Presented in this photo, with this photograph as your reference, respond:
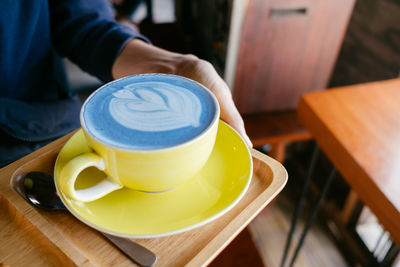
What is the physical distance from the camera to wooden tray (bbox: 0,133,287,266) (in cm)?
41

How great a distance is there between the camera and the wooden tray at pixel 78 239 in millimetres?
410

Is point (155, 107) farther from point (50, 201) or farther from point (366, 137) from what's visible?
point (366, 137)

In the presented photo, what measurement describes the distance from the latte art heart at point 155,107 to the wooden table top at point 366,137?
1.33ft

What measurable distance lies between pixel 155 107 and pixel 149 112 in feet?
0.04

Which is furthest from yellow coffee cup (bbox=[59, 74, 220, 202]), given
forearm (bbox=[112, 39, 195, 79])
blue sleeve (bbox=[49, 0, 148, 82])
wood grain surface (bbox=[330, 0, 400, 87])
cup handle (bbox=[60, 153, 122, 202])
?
wood grain surface (bbox=[330, 0, 400, 87])

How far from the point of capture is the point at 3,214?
0.47 metres

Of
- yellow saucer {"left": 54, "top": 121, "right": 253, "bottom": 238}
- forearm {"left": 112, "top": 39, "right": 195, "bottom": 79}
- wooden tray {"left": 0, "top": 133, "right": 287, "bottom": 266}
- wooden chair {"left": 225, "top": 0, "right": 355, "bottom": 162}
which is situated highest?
forearm {"left": 112, "top": 39, "right": 195, "bottom": 79}

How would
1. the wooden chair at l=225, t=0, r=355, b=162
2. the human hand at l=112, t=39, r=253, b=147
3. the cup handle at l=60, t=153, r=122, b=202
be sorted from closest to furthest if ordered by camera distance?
the cup handle at l=60, t=153, r=122, b=202, the human hand at l=112, t=39, r=253, b=147, the wooden chair at l=225, t=0, r=355, b=162

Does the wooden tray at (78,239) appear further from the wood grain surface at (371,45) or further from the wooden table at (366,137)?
the wood grain surface at (371,45)

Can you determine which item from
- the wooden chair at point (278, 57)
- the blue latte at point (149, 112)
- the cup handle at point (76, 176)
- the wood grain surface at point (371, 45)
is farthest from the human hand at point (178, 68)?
the wood grain surface at point (371, 45)

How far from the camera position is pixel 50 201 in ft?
1.50

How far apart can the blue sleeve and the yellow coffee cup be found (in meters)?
0.33

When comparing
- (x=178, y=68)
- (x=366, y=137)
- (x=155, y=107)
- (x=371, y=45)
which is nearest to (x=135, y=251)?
(x=155, y=107)

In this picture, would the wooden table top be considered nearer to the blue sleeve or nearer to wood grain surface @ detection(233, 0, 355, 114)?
the blue sleeve
